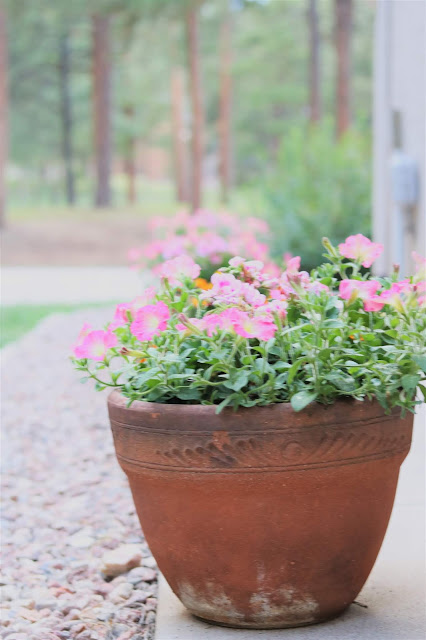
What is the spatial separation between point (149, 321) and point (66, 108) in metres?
28.8

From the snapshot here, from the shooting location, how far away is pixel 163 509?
1.96 metres

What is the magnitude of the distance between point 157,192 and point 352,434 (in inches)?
1498

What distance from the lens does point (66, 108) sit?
97.1 feet

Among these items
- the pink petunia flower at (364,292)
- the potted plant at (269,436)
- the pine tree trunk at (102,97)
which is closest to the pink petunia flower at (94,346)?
the potted plant at (269,436)

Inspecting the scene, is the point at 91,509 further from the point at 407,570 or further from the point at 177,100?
the point at 177,100

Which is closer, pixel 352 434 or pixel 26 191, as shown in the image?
pixel 352 434

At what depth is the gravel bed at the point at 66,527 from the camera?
92.0 inches

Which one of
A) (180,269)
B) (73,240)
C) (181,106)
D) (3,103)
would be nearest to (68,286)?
(73,240)

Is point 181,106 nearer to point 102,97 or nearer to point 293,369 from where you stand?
point 102,97

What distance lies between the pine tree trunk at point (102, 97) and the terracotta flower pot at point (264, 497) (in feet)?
69.1

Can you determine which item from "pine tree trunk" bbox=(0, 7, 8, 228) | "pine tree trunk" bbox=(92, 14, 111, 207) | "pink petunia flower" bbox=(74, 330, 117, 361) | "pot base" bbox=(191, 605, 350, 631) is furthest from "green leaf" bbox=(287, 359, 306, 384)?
"pine tree trunk" bbox=(92, 14, 111, 207)

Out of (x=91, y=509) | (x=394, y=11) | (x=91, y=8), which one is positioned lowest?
(x=91, y=509)

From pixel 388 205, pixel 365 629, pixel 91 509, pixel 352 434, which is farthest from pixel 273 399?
pixel 388 205

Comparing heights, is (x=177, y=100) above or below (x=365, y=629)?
above
